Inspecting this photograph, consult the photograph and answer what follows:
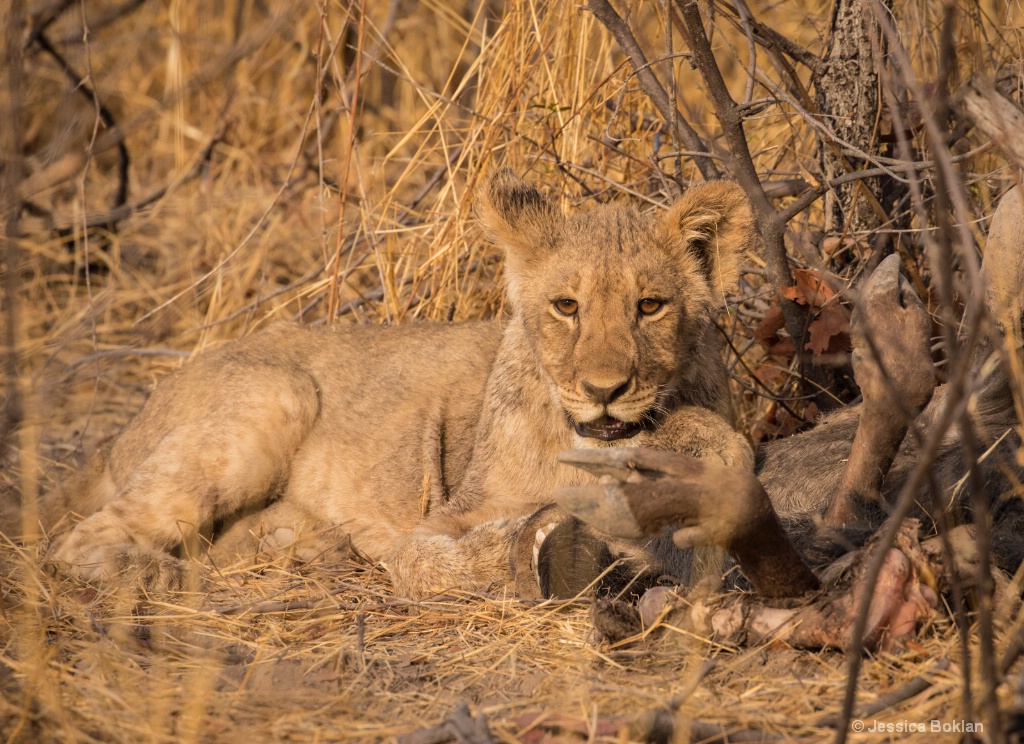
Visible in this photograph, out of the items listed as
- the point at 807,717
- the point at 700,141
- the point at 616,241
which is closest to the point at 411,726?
the point at 807,717

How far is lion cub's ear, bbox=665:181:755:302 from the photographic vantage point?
142 inches

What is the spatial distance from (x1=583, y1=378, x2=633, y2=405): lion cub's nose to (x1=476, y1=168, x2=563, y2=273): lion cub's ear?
2.33ft

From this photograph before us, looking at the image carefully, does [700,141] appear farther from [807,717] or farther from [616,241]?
[807,717]

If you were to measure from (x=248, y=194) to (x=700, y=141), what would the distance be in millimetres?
4133

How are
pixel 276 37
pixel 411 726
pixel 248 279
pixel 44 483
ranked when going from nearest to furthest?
pixel 411 726
pixel 44 483
pixel 248 279
pixel 276 37

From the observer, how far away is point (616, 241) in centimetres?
356

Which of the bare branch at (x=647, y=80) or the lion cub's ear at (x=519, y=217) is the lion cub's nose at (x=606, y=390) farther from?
the bare branch at (x=647, y=80)

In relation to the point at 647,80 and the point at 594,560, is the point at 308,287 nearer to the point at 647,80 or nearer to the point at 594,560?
the point at 647,80

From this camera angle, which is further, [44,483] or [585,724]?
[44,483]

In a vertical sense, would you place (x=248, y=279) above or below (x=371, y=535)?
above

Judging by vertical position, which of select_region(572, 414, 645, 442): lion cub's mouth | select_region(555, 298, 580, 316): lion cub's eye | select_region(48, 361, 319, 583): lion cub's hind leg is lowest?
select_region(48, 361, 319, 583): lion cub's hind leg

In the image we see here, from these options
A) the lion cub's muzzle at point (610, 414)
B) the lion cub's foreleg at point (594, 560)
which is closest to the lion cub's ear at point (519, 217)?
the lion cub's muzzle at point (610, 414)

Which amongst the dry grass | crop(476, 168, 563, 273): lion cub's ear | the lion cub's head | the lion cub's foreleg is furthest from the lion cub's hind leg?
the lion cub's foreleg

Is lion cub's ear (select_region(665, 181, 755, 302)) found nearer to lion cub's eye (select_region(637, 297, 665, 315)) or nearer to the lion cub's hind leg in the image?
lion cub's eye (select_region(637, 297, 665, 315))
